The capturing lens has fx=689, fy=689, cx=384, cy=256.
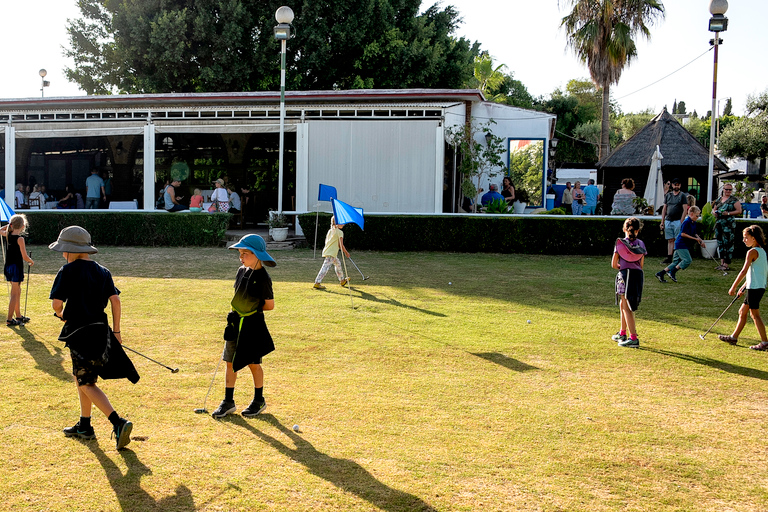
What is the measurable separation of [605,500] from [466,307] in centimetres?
615

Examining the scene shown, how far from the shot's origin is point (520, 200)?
21484 mm

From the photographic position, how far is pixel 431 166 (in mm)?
19203

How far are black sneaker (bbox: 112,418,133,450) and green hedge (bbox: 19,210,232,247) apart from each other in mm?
13575

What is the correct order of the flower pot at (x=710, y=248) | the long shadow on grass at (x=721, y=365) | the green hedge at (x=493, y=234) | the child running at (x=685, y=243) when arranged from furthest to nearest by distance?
1. the green hedge at (x=493, y=234)
2. the flower pot at (x=710, y=248)
3. the child running at (x=685, y=243)
4. the long shadow on grass at (x=721, y=365)

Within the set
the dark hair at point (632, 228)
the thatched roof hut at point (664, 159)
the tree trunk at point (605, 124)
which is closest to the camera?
the dark hair at point (632, 228)

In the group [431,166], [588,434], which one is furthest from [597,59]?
[588,434]

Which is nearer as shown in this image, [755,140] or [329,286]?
[329,286]

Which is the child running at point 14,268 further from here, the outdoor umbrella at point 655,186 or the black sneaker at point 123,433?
the outdoor umbrella at point 655,186

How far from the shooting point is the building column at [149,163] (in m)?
19.7

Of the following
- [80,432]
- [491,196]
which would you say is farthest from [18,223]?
[491,196]

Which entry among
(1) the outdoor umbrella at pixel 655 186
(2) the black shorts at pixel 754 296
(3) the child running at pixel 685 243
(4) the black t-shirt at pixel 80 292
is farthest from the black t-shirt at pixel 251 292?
(1) the outdoor umbrella at pixel 655 186

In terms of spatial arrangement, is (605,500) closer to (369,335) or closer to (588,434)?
(588,434)

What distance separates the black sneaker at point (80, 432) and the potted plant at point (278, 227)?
13034 millimetres

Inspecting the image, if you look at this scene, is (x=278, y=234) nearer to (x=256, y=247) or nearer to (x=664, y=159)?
(x=256, y=247)
